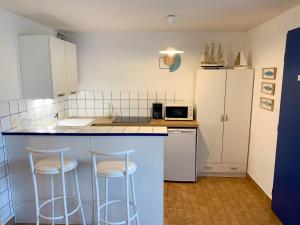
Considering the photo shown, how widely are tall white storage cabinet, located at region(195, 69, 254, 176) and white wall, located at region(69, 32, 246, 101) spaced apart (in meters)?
0.51

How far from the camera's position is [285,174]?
2.56 m

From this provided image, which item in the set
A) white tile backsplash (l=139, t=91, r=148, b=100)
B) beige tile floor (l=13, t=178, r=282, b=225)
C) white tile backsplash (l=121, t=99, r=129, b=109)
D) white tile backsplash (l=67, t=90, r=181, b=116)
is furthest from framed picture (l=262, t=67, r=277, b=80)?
white tile backsplash (l=121, t=99, r=129, b=109)

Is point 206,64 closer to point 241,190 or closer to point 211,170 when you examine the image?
point 211,170

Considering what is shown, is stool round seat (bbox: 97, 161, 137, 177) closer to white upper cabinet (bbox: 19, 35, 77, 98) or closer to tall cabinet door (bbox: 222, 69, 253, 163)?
white upper cabinet (bbox: 19, 35, 77, 98)

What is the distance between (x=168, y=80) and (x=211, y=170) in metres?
1.63

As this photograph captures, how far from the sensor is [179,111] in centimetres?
383

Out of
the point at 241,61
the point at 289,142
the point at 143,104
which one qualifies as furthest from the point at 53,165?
the point at 241,61

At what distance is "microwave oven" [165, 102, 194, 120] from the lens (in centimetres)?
379

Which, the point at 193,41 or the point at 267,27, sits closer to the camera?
the point at 267,27

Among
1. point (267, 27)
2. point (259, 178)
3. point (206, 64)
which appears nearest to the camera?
point (267, 27)

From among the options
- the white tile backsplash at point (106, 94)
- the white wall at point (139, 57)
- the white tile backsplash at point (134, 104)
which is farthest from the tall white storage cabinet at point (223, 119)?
the white tile backsplash at point (106, 94)

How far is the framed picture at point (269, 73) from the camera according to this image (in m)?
2.88

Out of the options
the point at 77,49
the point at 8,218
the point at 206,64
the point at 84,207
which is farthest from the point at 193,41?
the point at 8,218

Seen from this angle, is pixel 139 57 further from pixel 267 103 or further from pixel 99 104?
pixel 267 103
